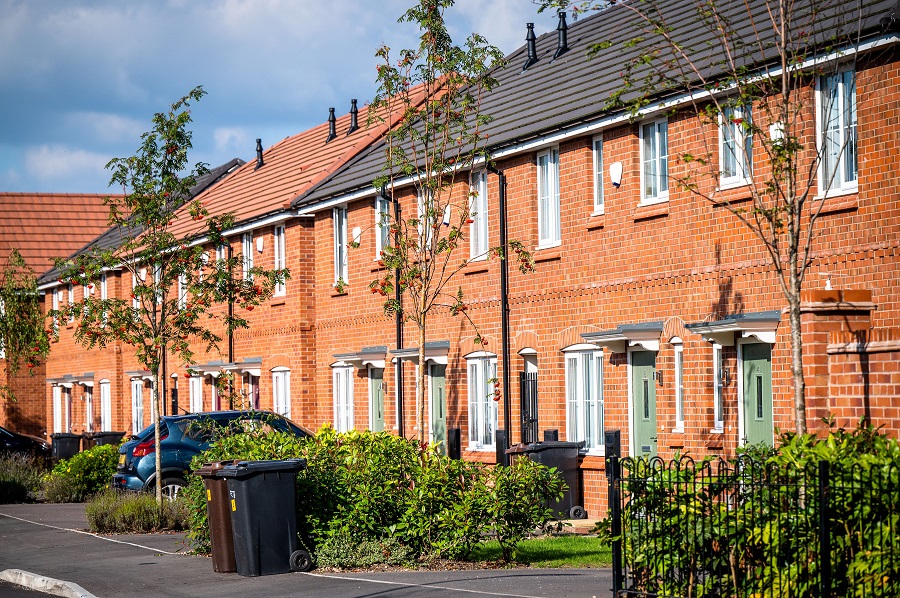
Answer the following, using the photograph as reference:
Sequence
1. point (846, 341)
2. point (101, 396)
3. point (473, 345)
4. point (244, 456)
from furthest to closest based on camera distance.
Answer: point (101, 396) < point (473, 345) < point (244, 456) < point (846, 341)

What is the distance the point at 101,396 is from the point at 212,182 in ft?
25.7

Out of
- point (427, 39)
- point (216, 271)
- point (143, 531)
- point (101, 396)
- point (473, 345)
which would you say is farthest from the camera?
point (101, 396)

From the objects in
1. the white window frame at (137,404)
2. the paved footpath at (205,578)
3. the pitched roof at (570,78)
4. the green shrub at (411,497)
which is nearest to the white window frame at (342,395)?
the pitched roof at (570,78)

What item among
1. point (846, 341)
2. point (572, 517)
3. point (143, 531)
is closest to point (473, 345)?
point (572, 517)

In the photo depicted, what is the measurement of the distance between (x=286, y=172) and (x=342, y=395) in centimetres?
730

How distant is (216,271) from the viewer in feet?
65.2

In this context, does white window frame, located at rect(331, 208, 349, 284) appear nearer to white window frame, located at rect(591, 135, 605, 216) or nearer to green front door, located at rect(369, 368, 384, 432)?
green front door, located at rect(369, 368, 384, 432)

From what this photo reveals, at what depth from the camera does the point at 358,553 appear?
13.8m

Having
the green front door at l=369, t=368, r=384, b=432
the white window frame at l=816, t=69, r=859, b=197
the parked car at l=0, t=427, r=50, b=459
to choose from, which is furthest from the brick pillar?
the parked car at l=0, t=427, r=50, b=459

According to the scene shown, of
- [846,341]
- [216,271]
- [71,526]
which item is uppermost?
[216,271]

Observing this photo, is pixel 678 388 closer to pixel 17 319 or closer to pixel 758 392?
pixel 758 392

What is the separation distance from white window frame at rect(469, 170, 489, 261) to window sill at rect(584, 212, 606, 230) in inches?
124

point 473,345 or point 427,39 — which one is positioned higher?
point 427,39

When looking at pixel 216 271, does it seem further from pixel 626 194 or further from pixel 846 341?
pixel 846 341
